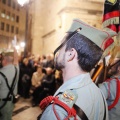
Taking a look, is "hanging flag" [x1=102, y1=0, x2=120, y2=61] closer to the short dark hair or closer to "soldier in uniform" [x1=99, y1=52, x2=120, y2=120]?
"soldier in uniform" [x1=99, y1=52, x2=120, y2=120]

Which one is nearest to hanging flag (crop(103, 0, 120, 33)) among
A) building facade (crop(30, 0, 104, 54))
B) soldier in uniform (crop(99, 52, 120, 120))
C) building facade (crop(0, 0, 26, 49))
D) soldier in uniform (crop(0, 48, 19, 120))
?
soldier in uniform (crop(99, 52, 120, 120))

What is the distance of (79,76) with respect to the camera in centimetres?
146

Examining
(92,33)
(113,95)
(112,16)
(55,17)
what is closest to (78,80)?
(92,33)

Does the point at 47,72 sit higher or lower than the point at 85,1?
lower

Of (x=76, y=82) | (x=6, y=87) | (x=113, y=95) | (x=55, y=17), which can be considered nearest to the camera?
(x=76, y=82)

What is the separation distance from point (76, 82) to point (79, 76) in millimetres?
54

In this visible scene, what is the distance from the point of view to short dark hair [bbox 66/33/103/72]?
1489mm

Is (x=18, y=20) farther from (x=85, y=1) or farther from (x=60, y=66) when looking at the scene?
(x=60, y=66)

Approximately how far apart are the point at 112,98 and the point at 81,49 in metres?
1.34

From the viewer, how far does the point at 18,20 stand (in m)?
56.5

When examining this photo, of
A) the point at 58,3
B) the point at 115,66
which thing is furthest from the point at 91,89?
the point at 58,3

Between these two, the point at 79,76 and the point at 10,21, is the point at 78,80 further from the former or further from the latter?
the point at 10,21

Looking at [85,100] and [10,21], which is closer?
[85,100]

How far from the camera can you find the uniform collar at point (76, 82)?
1.41 m
